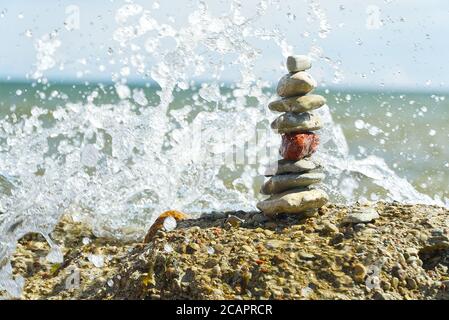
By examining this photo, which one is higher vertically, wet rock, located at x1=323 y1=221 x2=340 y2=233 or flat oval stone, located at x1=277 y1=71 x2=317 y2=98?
flat oval stone, located at x1=277 y1=71 x2=317 y2=98

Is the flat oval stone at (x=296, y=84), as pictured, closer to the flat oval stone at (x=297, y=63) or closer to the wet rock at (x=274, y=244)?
the flat oval stone at (x=297, y=63)

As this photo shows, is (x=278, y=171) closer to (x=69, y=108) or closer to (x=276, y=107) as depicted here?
(x=276, y=107)

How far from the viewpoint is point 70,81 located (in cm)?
4431

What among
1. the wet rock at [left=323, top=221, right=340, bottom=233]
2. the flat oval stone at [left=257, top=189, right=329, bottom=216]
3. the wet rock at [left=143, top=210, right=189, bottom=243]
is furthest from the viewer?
the wet rock at [left=143, top=210, right=189, bottom=243]

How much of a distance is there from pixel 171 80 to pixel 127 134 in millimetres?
543

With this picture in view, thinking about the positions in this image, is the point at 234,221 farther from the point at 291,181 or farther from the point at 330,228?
the point at 330,228

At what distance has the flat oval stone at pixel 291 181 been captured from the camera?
4.65 meters

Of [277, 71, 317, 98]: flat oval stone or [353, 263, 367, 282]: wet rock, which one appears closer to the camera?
[353, 263, 367, 282]: wet rock

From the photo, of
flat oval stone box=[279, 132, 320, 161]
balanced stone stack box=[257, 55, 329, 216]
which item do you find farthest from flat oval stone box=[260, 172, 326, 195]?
flat oval stone box=[279, 132, 320, 161]

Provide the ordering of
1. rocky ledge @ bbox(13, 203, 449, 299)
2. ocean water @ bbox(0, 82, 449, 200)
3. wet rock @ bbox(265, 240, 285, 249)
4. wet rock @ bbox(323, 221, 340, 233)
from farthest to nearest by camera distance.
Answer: ocean water @ bbox(0, 82, 449, 200), wet rock @ bbox(323, 221, 340, 233), wet rock @ bbox(265, 240, 285, 249), rocky ledge @ bbox(13, 203, 449, 299)

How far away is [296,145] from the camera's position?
465 cm

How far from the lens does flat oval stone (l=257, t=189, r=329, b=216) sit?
4.58 m

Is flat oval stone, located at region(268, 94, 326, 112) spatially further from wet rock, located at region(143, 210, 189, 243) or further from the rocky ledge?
wet rock, located at region(143, 210, 189, 243)

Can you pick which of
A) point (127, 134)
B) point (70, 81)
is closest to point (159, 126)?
point (127, 134)
